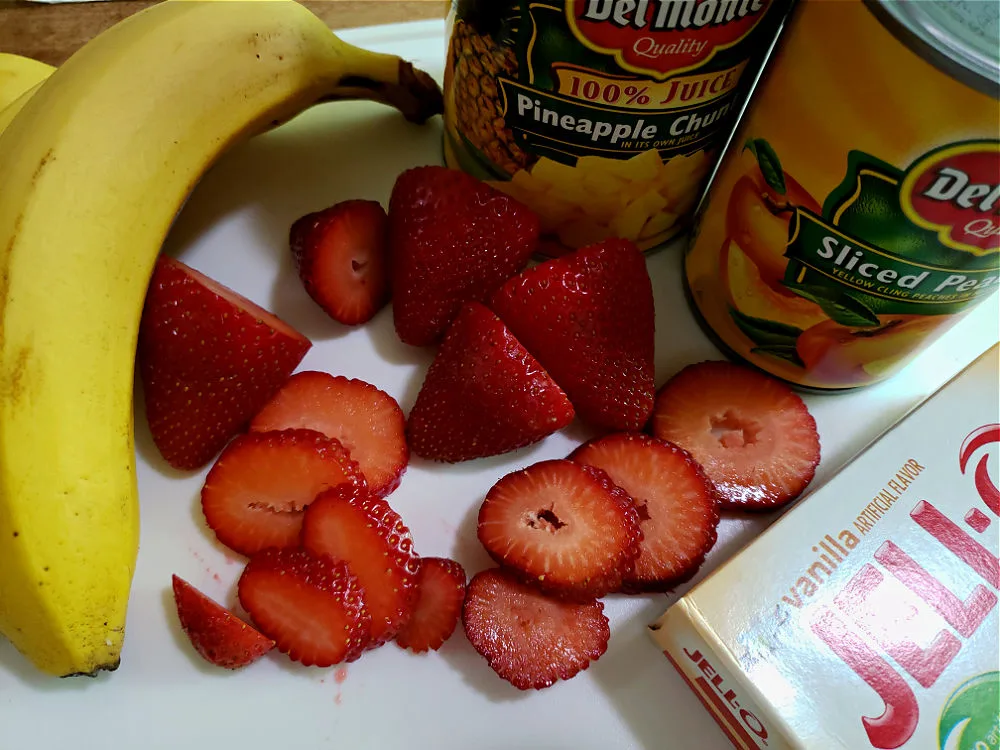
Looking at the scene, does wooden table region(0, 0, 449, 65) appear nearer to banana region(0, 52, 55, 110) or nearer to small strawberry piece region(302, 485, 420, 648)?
banana region(0, 52, 55, 110)

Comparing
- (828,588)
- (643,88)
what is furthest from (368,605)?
(643,88)

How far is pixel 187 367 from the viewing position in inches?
28.1

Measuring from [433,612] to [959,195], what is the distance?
52cm

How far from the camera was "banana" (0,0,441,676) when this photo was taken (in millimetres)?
562

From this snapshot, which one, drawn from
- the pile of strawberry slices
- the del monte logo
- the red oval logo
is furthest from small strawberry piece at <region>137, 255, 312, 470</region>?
the red oval logo

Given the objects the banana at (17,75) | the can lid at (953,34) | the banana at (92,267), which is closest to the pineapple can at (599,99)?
the can lid at (953,34)

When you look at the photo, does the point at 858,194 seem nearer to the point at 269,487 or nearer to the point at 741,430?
the point at 741,430

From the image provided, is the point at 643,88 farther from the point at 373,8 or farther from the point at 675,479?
the point at 373,8

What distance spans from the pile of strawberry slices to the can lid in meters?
0.30

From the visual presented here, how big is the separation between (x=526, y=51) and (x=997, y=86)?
33 cm

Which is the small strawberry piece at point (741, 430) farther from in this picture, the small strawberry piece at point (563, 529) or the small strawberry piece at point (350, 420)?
the small strawberry piece at point (350, 420)

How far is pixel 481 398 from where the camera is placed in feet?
2.38

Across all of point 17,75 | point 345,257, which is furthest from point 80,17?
point 345,257

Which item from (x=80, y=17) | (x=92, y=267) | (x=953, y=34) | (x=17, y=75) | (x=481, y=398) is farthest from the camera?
(x=80, y=17)
